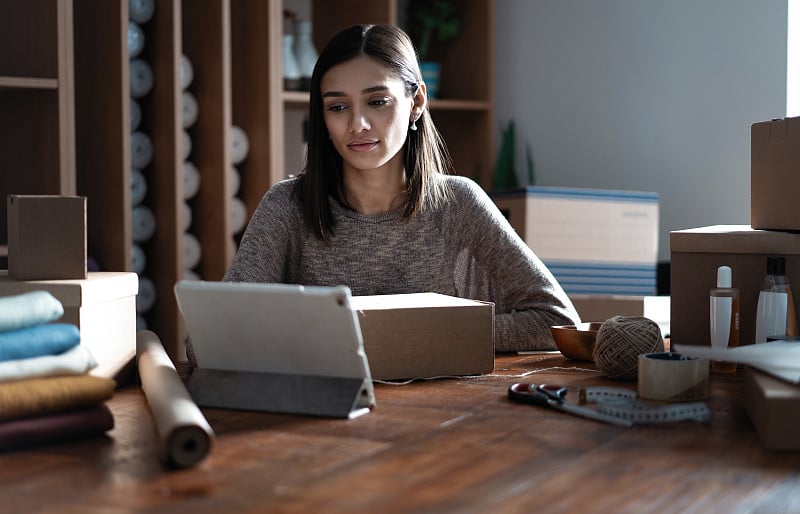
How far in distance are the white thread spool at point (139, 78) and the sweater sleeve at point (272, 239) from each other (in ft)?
3.78

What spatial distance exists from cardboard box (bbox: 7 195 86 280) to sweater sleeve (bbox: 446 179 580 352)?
747 millimetres

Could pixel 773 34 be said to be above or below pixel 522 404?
above

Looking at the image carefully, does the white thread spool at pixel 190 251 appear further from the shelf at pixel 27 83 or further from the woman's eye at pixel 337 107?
the woman's eye at pixel 337 107

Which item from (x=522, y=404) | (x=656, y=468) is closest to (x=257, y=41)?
(x=522, y=404)

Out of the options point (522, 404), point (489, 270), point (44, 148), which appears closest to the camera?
point (522, 404)

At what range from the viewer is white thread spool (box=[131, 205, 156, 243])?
9.80 feet

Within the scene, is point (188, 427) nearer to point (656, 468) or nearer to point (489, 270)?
point (656, 468)

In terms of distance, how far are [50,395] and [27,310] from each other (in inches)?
4.3

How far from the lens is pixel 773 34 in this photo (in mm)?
2885

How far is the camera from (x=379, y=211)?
6.59ft

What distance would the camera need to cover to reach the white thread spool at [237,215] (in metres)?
3.13

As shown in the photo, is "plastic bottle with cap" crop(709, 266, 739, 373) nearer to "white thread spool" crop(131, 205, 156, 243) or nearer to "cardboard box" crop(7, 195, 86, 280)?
"cardboard box" crop(7, 195, 86, 280)

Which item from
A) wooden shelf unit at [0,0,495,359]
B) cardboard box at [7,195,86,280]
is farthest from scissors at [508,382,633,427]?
wooden shelf unit at [0,0,495,359]

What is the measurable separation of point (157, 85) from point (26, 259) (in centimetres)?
185
